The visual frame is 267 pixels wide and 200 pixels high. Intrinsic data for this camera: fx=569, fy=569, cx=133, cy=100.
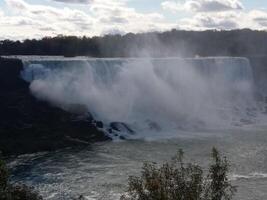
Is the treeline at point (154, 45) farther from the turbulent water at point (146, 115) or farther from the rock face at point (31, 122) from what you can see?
the rock face at point (31, 122)

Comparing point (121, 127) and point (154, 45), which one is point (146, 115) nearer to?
point (121, 127)

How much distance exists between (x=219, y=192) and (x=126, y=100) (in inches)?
1205

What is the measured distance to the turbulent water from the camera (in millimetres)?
21516

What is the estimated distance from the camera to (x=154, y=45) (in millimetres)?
59906

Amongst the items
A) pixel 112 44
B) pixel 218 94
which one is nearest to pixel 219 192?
pixel 218 94

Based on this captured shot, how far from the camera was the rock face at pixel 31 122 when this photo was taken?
28584 mm

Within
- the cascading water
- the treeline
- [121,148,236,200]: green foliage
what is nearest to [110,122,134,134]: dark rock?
the cascading water

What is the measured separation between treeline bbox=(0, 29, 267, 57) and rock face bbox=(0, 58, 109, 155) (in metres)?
15.2

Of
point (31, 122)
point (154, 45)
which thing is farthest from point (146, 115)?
point (154, 45)

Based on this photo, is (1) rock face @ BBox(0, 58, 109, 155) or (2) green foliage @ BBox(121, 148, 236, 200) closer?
(2) green foliage @ BBox(121, 148, 236, 200)

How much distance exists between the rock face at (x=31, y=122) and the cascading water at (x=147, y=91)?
Answer: 35.9 inches

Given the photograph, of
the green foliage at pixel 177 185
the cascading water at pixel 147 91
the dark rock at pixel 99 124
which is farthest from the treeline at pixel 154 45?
the green foliage at pixel 177 185

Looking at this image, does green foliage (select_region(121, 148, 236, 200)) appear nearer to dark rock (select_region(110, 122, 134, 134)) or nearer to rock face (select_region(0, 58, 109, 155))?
rock face (select_region(0, 58, 109, 155))

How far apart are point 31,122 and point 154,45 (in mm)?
30499
